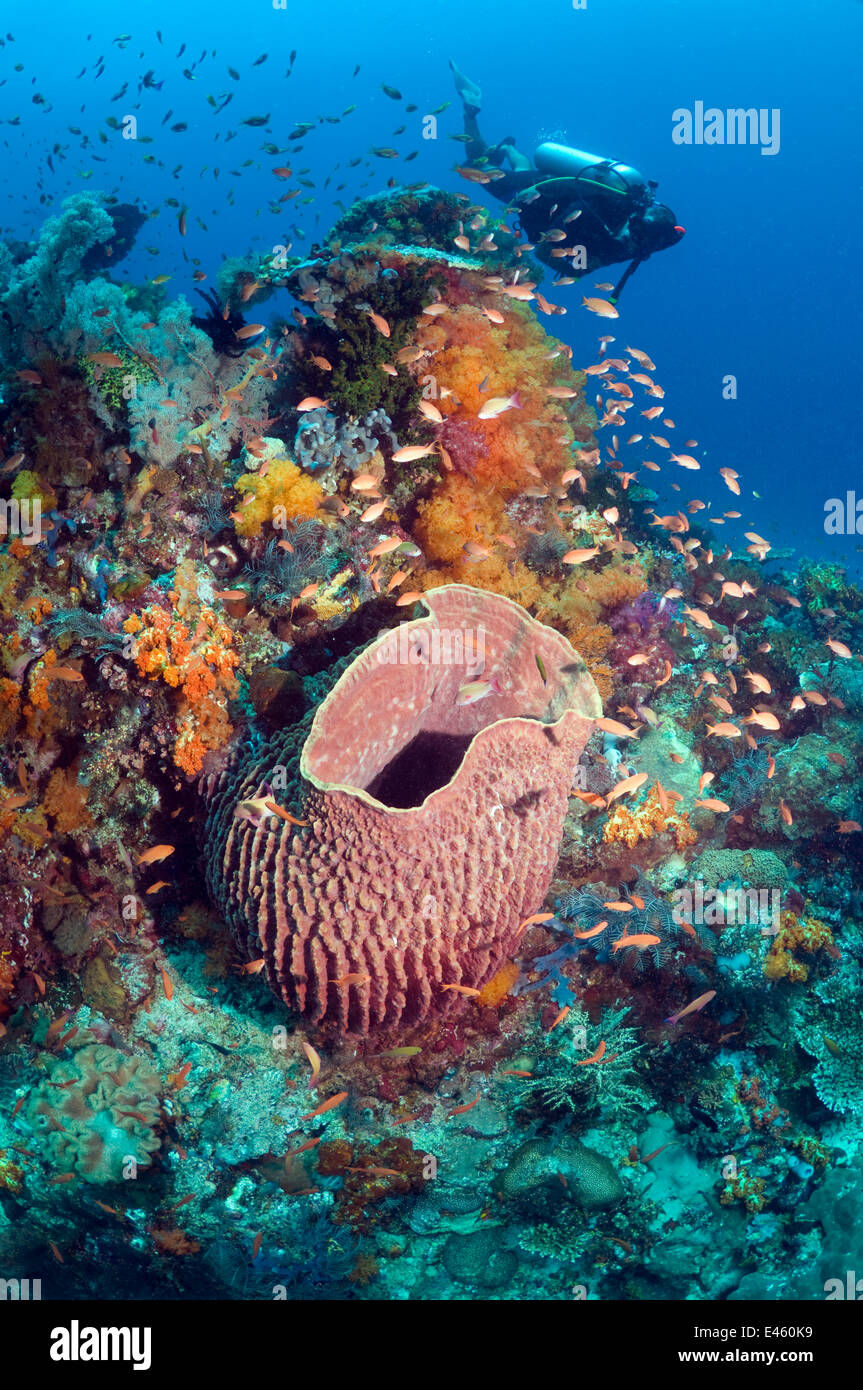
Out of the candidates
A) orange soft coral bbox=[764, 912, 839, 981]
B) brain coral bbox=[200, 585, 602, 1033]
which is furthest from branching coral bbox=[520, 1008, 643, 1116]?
orange soft coral bbox=[764, 912, 839, 981]

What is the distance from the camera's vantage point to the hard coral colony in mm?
4246

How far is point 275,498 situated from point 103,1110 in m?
4.91

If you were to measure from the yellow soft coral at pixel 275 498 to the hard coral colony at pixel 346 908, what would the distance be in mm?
27

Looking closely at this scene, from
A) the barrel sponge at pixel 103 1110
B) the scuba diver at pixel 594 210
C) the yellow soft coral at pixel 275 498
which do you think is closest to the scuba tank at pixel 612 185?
the scuba diver at pixel 594 210

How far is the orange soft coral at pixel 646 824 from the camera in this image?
19.3ft

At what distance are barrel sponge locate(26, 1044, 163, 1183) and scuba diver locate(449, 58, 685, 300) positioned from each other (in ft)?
39.3

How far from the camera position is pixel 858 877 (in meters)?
6.77

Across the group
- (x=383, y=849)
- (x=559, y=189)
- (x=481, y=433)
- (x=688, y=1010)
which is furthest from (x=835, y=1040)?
(x=559, y=189)

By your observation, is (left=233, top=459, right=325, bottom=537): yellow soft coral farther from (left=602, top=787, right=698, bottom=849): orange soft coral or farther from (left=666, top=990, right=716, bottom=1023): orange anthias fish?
(left=666, top=990, right=716, bottom=1023): orange anthias fish

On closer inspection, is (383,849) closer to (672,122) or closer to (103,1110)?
(103,1110)

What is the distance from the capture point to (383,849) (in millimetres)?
3736

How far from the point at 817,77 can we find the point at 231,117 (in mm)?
97839
